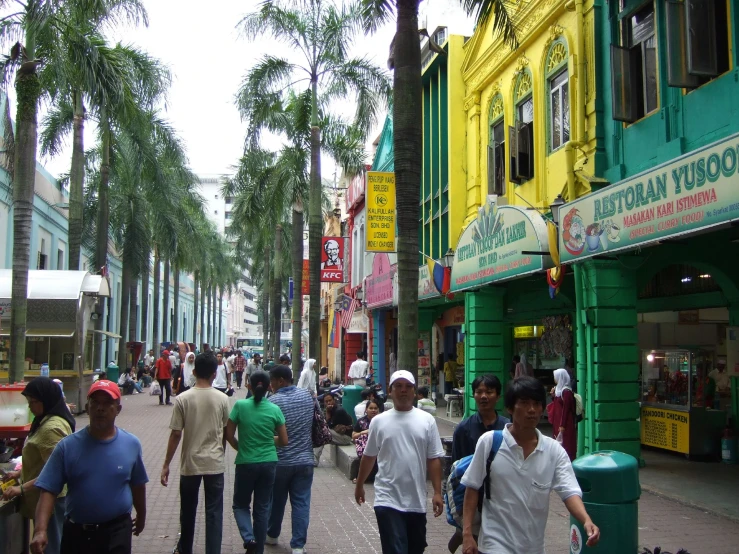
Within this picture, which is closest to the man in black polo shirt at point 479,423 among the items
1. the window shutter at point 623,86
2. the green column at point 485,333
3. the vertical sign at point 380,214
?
the window shutter at point 623,86

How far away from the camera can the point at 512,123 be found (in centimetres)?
1587

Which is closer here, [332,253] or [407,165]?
[407,165]

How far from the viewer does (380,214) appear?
19.6 m

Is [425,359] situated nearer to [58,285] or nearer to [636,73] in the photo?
[58,285]

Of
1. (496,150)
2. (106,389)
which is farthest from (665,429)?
(106,389)

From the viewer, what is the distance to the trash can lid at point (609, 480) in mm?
5199

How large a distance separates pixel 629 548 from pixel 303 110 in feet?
63.1

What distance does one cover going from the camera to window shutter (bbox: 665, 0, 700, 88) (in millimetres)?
9797

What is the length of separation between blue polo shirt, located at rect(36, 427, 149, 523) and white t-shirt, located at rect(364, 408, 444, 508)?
5.75 ft

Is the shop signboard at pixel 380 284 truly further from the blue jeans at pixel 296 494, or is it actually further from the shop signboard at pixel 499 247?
the blue jeans at pixel 296 494

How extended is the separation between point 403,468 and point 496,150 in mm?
12252

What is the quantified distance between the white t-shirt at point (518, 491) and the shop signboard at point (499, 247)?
8334mm

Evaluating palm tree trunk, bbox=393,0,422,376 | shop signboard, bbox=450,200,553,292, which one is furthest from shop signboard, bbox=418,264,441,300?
palm tree trunk, bbox=393,0,422,376

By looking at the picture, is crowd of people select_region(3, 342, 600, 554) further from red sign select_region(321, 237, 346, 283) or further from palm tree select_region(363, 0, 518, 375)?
→ red sign select_region(321, 237, 346, 283)
